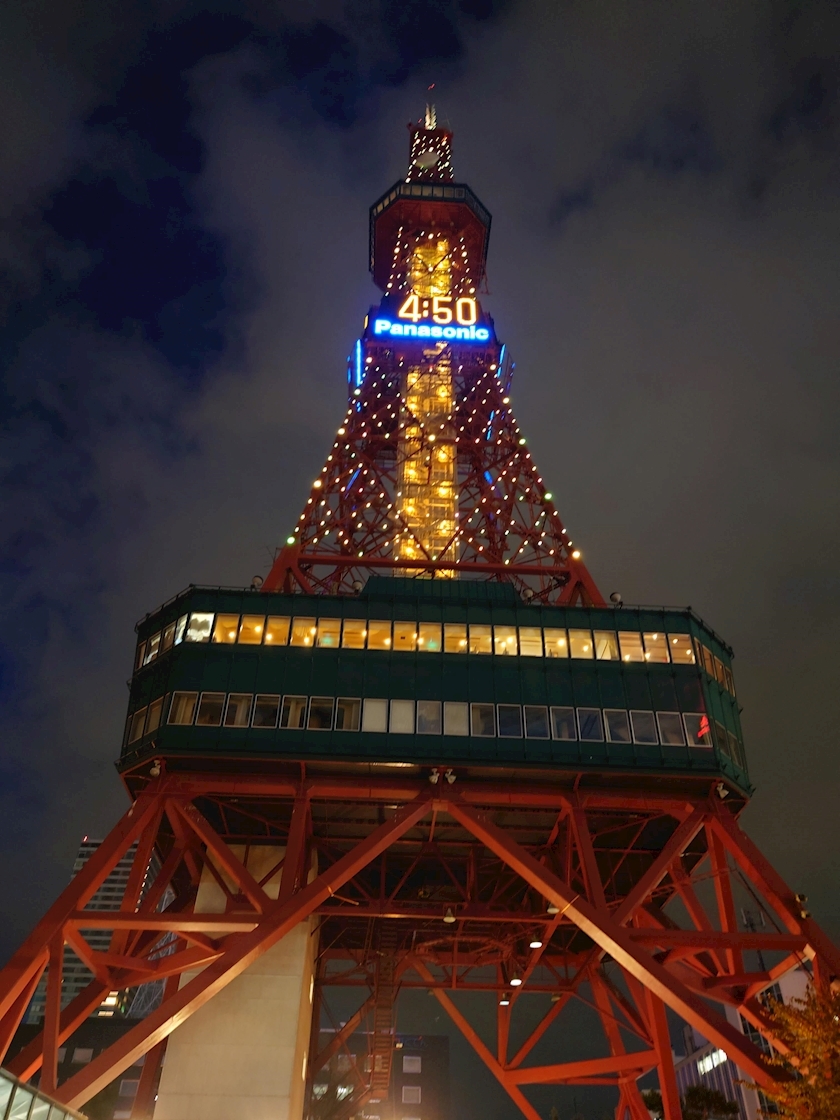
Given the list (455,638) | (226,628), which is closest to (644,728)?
(455,638)

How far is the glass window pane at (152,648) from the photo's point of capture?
3503 centimetres

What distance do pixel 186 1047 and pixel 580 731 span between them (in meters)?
17.4

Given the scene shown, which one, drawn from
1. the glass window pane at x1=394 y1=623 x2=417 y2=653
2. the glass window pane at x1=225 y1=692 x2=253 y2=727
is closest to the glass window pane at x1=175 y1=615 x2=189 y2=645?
the glass window pane at x1=225 y1=692 x2=253 y2=727

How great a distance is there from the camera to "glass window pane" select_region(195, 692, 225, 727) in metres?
31.6

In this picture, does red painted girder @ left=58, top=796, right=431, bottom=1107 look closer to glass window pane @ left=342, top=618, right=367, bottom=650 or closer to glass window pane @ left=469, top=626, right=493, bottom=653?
glass window pane @ left=342, top=618, right=367, bottom=650

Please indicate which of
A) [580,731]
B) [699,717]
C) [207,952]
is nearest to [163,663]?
[207,952]

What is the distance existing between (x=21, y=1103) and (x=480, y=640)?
2129 centimetres

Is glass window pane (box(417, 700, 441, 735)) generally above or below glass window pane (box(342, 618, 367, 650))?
below

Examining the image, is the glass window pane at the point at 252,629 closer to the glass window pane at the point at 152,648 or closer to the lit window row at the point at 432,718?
the lit window row at the point at 432,718

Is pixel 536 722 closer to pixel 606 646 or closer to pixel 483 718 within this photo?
pixel 483 718

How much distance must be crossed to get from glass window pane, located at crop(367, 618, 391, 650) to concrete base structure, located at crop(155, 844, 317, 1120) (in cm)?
1050

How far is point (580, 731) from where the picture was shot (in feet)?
105

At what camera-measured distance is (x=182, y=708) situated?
32.0 m

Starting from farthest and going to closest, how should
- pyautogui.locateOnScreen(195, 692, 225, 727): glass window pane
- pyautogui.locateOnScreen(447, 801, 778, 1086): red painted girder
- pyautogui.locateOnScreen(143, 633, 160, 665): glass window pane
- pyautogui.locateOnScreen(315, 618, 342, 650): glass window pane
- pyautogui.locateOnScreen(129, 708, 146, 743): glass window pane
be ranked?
1. pyautogui.locateOnScreen(143, 633, 160, 665): glass window pane
2. pyautogui.locateOnScreen(315, 618, 342, 650): glass window pane
3. pyautogui.locateOnScreen(129, 708, 146, 743): glass window pane
4. pyautogui.locateOnScreen(195, 692, 225, 727): glass window pane
5. pyautogui.locateOnScreen(447, 801, 778, 1086): red painted girder
